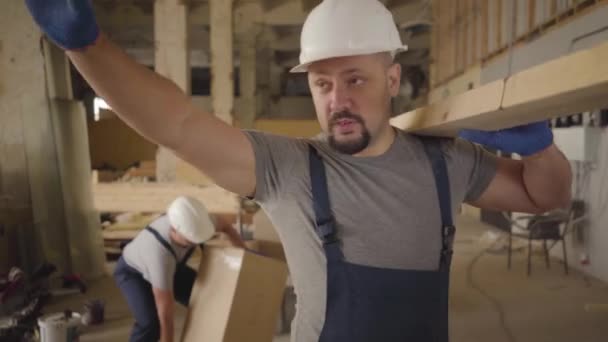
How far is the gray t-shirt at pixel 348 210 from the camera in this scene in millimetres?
1141

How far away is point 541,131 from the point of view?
124 cm

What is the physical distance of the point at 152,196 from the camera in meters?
5.36

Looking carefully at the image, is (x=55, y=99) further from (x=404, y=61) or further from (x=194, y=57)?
(x=404, y=61)

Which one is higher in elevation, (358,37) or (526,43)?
(526,43)

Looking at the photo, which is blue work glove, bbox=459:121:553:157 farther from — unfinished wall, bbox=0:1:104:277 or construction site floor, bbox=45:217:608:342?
unfinished wall, bbox=0:1:104:277

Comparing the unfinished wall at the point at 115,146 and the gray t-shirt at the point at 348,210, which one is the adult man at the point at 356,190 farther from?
the unfinished wall at the point at 115,146

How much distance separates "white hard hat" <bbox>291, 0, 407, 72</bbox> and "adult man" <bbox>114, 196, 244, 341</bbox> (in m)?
1.74

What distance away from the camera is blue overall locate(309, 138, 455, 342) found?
113 cm

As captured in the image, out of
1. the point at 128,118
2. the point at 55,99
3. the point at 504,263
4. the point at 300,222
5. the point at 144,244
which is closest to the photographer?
the point at 128,118

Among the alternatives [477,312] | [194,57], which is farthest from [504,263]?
[194,57]

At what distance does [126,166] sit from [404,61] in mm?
6545

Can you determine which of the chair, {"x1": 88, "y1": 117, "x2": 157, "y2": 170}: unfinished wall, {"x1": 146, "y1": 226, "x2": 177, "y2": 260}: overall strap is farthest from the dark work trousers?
{"x1": 88, "y1": 117, "x2": 157, "y2": 170}: unfinished wall

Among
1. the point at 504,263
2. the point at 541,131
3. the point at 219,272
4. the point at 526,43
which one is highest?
the point at 526,43

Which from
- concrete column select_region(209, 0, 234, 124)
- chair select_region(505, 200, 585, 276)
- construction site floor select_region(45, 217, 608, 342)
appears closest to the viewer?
construction site floor select_region(45, 217, 608, 342)
